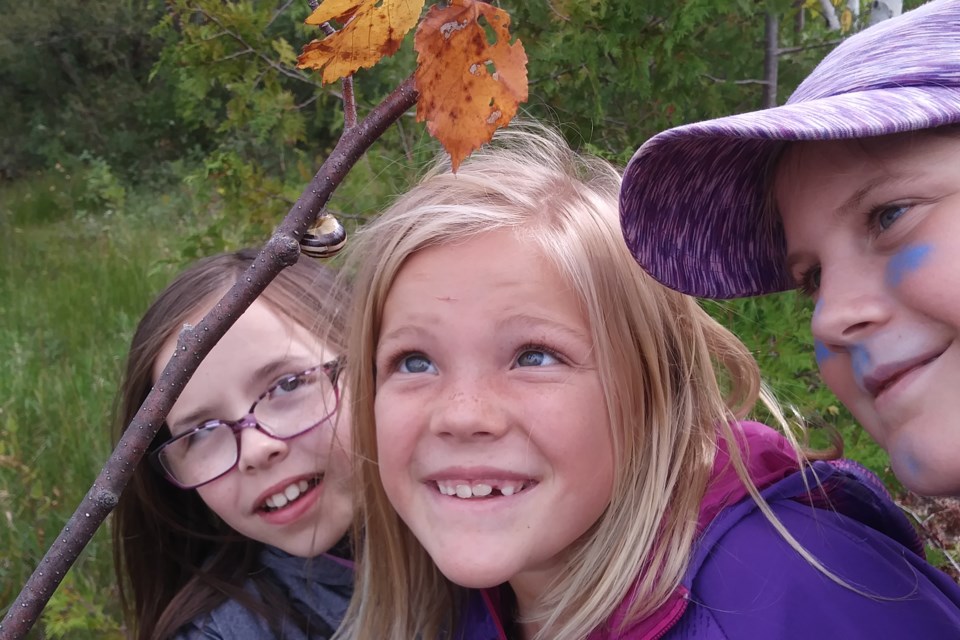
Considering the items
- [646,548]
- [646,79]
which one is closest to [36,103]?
[646,79]

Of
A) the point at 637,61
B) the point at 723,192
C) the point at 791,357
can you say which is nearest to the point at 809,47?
the point at 637,61

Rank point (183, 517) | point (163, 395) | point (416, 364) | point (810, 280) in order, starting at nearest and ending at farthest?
point (163, 395) → point (810, 280) → point (416, 364) → point (183, 517)

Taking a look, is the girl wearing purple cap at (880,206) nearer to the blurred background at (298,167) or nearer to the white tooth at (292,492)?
the blurred background at (298,167)

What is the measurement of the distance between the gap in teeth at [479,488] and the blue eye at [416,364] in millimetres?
182

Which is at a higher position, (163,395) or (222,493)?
(163,395)

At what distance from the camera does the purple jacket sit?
1074 millimetres

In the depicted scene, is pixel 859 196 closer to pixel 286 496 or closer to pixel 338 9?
pixel 338 9

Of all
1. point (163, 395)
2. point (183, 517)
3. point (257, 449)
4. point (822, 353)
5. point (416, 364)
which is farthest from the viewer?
point (183, 517)

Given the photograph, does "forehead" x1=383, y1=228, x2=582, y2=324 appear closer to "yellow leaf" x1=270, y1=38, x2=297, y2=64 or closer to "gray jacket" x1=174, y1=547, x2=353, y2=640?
"gray jacket" x1=174, y1=547, x2=353, y2=640

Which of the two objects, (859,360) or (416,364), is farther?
(416,364)

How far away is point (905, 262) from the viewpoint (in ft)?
2.98

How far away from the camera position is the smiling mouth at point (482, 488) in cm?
124

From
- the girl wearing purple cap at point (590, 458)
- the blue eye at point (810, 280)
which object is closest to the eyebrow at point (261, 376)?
the girl wearing purple cap at point (590, 458)

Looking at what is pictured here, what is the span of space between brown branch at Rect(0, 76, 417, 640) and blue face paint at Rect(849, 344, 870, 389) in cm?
64
